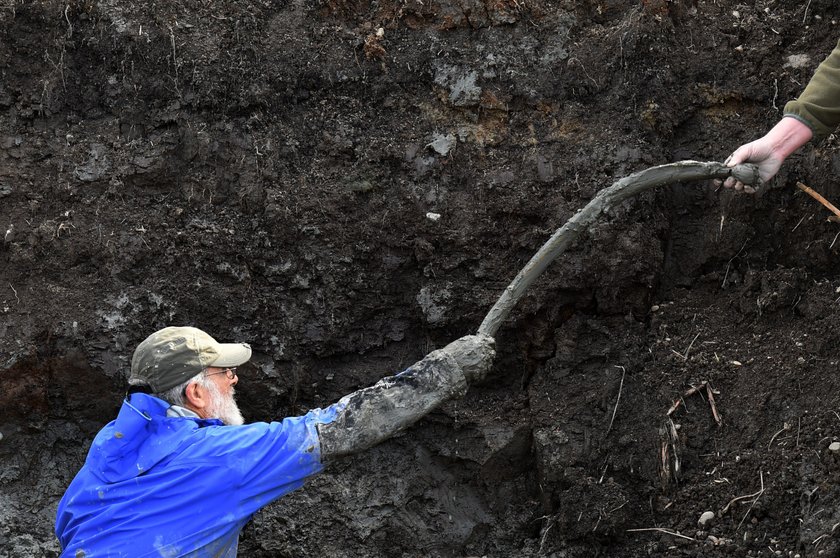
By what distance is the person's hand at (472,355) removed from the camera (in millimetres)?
3041

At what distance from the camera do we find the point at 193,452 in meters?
2.70

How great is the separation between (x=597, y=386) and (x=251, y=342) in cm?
159

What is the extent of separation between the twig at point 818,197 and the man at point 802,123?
1.04 ft

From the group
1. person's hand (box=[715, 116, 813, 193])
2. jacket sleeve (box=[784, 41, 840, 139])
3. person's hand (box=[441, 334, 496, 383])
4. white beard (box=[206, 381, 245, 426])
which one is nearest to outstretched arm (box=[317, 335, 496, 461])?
person's hand (box=[441, 334, 496, 383])

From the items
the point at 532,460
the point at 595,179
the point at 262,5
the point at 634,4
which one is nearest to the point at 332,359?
the point at 532,460

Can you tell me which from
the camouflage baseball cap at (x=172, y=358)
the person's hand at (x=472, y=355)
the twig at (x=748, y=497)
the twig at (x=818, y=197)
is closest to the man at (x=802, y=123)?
the twig at (x=818, y=197)

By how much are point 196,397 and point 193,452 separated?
29 centimetres

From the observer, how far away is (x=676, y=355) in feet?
13.1

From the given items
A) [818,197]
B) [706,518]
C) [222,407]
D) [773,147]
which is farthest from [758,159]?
[222,407]

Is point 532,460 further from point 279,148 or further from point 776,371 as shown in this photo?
point 279,148

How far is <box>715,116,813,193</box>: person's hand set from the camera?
11.6ft

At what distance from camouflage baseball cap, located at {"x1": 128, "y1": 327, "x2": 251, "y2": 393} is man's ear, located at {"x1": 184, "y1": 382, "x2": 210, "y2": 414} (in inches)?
1.6

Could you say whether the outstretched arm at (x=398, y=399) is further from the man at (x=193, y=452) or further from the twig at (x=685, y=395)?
the twig at (x=685, y=395)

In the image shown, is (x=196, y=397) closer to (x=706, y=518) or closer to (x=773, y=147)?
(x=706, y=518)
